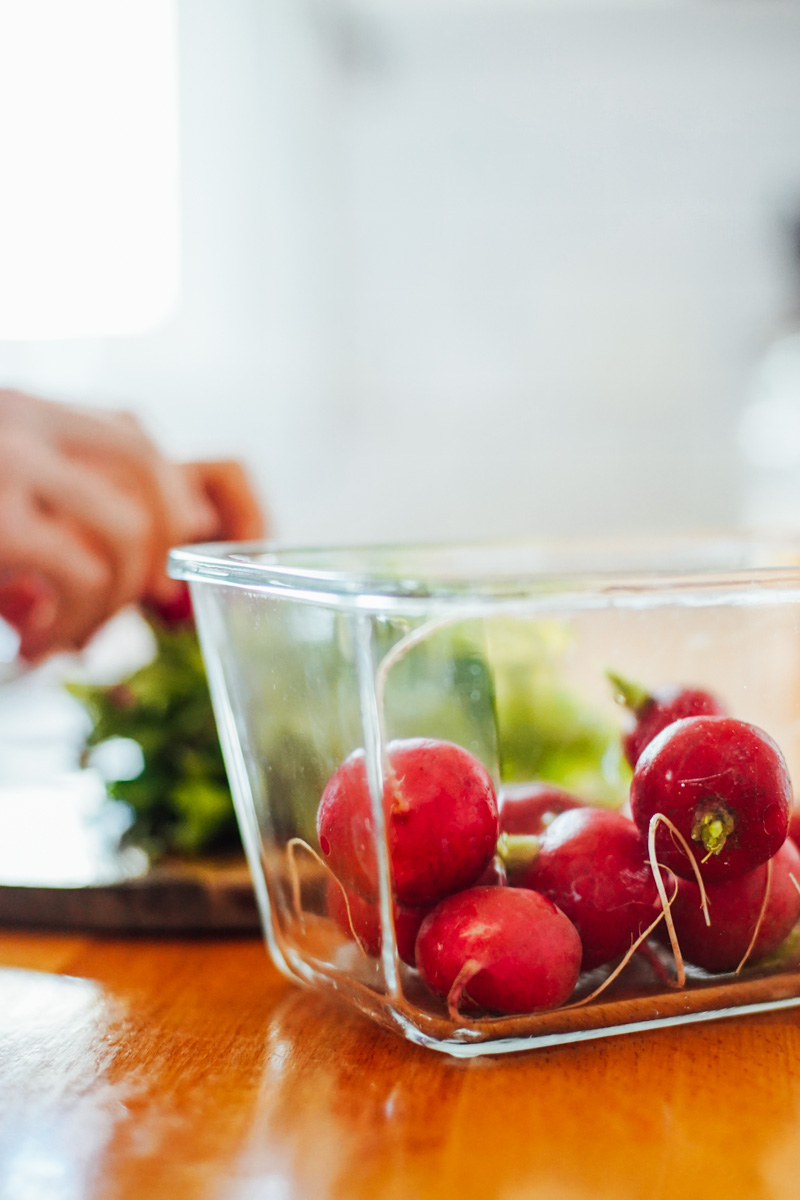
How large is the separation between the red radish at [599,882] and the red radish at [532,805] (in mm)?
12

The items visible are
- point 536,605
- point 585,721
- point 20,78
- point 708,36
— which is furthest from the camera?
point 708,36

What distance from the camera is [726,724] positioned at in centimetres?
39

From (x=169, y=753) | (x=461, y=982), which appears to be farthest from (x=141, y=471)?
(x=461, y=982)

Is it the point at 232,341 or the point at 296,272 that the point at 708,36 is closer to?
the point at 296,272

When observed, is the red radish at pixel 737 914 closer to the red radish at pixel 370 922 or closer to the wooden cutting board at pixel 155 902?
the red radish at pixel 370 922

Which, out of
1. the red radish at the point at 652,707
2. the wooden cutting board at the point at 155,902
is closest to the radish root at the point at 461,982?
the red radish at the point at 652,707

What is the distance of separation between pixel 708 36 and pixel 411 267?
492 mm

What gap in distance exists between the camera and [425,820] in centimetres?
38

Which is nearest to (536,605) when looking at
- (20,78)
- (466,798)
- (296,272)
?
(466,798)

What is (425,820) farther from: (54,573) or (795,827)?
(54,573)

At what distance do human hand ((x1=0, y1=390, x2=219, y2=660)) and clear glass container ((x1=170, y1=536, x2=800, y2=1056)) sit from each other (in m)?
0.25

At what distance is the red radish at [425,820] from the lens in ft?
1.24

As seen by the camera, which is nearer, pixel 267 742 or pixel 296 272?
pixel 267 742

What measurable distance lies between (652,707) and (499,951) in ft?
0.40
